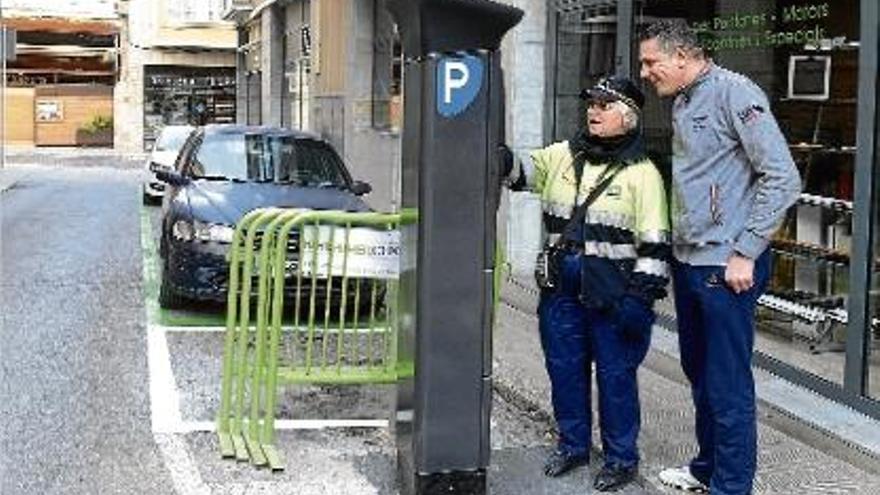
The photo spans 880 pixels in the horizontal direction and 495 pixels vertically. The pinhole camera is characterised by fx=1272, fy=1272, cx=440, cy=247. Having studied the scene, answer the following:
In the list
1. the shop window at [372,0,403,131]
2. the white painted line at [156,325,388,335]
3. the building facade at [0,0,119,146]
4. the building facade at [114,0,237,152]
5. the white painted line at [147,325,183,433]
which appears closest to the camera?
the white painted line at [156,325,388,335]

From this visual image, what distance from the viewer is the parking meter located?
5160mm

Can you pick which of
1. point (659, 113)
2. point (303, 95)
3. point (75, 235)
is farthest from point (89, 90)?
point (659, 113)

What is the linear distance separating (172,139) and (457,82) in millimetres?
19414

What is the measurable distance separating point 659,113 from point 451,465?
3.80 meters

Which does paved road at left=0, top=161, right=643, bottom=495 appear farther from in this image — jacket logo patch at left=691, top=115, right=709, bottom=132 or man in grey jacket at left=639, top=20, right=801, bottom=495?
jacket logo patch at left=691, top=115, right=709, bottom=132


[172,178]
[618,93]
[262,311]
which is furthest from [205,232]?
[618,93]

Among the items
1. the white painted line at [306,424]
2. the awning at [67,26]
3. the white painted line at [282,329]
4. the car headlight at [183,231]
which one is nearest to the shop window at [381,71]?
the car headlight at [183,231]

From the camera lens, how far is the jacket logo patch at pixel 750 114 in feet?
16.2

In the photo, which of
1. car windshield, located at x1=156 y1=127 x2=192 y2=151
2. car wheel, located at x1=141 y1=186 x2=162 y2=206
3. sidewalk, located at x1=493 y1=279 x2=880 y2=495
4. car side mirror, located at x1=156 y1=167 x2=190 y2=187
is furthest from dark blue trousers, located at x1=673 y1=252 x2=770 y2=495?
car windshield, located at x1=156 y1=127 x2=192 y2=151

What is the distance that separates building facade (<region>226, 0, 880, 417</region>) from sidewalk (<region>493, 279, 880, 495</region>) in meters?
0.29

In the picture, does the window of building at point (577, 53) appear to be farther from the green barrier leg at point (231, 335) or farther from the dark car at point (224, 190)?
the green barrier leg at point (231, 335)

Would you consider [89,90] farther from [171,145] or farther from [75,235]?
[75,235]

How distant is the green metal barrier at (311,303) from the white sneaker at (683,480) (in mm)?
1370

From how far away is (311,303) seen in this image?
644 cm
